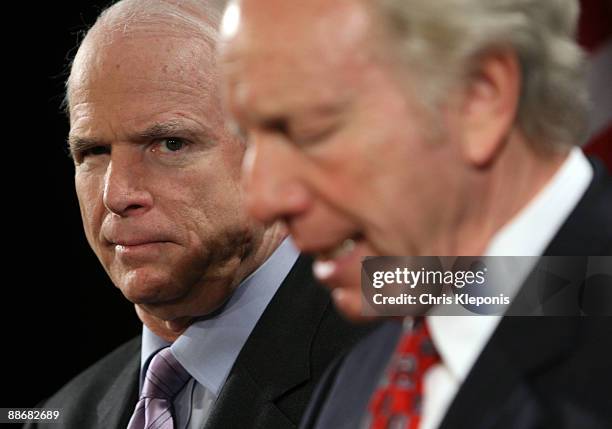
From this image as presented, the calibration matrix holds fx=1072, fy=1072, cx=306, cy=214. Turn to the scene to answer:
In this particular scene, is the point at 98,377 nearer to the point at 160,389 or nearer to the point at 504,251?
the point at 160,389

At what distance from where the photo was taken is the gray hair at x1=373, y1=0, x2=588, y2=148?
101 cm

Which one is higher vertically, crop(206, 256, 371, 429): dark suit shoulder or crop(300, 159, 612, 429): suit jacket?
crop(300, 159, 612, 429): suit jacket

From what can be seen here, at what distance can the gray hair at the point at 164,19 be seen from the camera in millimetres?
1887

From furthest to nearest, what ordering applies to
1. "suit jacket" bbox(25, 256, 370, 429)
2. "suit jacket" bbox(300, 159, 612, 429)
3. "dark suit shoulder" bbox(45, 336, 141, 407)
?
"dark suit shoulder" bbox(45, 336, 141, 407), "suit jacket" bbox(25, 256, 370, 429), "suit jacket" bbox(300, 159, 612, 429)

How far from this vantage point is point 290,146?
1.05m

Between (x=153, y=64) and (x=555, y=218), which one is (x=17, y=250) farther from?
(x=555, y=218)

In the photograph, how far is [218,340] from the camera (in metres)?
1.95

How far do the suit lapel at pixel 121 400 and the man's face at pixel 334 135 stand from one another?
1.12 metres

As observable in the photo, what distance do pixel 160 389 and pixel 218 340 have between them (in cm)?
15

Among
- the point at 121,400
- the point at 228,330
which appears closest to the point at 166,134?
the point at 228,330

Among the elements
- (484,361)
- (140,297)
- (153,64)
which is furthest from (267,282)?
(484,361)

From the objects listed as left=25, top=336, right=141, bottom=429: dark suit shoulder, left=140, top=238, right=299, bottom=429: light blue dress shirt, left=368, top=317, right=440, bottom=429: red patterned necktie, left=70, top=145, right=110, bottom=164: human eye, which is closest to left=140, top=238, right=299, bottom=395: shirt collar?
left=140, top=238, right=299, bottom=429: light blue dress shirt

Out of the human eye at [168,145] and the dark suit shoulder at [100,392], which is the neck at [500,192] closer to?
the human eye at [168,145]

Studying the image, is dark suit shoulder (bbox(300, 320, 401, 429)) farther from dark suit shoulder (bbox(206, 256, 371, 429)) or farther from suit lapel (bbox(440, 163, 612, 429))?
dark suit shoulder (bbox(206, 256, 371, 429))
